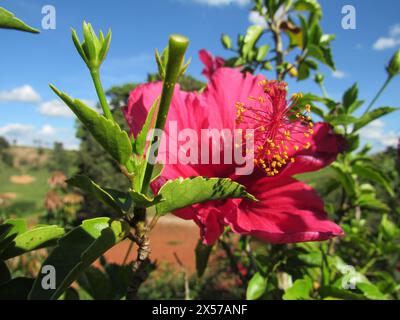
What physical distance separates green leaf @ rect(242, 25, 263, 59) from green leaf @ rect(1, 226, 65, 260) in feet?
3.56

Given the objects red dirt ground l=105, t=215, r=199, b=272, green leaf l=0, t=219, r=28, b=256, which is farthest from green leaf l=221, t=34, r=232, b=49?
red dirt ground l=105, t=215, r=199, b=272

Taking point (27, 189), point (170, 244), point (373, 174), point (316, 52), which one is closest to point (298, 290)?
point (373, 174)

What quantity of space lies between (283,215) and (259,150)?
15 centimetres

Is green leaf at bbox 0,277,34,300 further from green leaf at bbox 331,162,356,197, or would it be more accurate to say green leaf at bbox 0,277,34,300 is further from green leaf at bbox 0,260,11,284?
green leaf at bbox 331,162,356,197

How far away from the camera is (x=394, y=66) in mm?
1329

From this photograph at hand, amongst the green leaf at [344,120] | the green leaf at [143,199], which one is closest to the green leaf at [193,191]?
the green leaf at [143,199]

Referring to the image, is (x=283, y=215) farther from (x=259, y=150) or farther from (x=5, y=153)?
(x=5, y=153)

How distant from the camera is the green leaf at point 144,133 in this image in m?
0.60

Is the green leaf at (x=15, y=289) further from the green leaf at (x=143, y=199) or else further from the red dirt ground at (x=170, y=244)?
the red dirt ground at (x=170, y=244)

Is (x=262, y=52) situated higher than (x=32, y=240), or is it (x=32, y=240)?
(x=262, y=52)

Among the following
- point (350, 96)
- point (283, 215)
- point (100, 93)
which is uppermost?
point (350, 96)

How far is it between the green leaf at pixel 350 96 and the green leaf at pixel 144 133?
1.00 metres

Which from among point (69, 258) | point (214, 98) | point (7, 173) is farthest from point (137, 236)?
point (7, 173)
